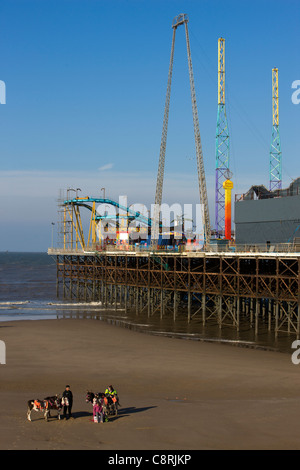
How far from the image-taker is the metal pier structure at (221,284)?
35.2 metres

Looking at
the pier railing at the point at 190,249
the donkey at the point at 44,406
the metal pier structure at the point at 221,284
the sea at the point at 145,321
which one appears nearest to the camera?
the donkey at the point at 44,406

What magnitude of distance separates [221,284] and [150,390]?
18.4 m

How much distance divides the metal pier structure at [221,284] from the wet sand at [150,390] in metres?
6.08

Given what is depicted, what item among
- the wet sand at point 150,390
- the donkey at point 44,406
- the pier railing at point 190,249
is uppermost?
the pier railing at point 190,249

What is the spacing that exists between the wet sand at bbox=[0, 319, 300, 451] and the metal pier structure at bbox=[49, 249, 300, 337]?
6085 mm

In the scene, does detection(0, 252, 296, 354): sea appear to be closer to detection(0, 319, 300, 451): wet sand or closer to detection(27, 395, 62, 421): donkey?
detection(0, 319, 300, 451): wet sand

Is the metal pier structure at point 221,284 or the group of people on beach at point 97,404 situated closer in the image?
the group of people on beach at point 97,404

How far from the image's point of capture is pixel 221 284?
128 feet

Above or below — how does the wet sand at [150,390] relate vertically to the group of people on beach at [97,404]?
below

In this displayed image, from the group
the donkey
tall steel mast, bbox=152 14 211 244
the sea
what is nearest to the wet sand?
the donkey

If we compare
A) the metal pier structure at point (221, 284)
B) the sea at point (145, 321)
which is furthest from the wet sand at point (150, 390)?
the metal pier structure at point (221, 284)

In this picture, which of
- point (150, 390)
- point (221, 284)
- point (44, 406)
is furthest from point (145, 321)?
point (44, 406)

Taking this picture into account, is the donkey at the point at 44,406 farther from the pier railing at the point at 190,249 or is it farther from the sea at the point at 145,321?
the pier railing at the point at 190,249

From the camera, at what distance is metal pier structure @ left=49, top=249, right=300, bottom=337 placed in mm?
35188
